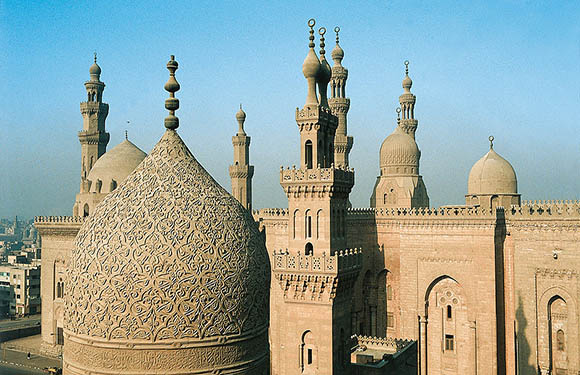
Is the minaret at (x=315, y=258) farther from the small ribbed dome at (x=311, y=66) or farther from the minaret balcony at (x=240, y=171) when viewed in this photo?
the minaret balcony at (x=240, y=171)

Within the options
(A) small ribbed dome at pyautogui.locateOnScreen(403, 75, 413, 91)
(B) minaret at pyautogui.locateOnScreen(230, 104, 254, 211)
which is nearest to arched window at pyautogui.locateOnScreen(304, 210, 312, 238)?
(B) minaret at pyautogui.locateOnScreen(230, 104, 254, 211)

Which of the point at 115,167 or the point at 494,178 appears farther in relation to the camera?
the point at 115,167

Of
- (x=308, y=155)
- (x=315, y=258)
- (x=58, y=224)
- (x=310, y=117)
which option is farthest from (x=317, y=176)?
(x=58, y=224)

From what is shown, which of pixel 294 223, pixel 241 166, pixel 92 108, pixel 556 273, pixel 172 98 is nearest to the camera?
pixel 172 98

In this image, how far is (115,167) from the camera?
2292cm

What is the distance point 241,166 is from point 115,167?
544 centimetres

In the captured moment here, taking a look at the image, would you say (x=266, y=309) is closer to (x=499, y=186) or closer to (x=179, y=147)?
(x=179, y=147)

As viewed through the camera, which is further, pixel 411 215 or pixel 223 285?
pixel 411 215

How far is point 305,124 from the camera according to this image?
14562 millimetres

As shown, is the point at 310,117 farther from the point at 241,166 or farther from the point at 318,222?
the point at 241,166

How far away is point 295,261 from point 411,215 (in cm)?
647

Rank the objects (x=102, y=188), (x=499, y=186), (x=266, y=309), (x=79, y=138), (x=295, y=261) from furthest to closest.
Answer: (x=79, y=138) < (x=102, y=188) < (x=499, y=186) < (x=295, y=261) < (x=266, y=309)

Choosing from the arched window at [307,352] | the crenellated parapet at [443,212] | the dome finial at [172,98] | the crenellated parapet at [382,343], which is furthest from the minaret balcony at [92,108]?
the dome finial at [172,98]

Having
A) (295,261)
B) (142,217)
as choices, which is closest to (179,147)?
(142,217)
